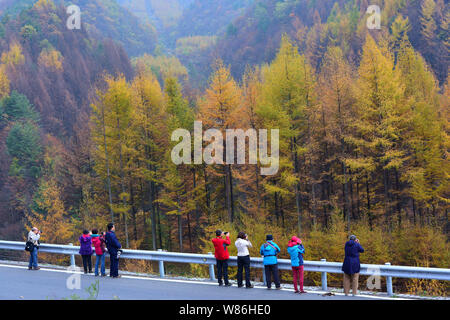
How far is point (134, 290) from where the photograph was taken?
1226 centimetres

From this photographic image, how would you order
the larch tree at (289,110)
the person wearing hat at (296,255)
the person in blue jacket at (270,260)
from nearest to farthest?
the person wearing hat at (296,255) → the person in blue jacket at (270,260) → the larch tree at (289,110)

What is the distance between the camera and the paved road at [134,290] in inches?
446

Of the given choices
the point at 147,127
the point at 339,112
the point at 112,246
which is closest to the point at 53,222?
the point at 147,127

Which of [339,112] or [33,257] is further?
[339,112]

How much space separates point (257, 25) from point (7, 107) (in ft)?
297

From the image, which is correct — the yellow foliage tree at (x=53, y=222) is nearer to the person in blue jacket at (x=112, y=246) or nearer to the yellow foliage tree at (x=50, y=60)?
the person in blue jacket at (x=112, y=246)

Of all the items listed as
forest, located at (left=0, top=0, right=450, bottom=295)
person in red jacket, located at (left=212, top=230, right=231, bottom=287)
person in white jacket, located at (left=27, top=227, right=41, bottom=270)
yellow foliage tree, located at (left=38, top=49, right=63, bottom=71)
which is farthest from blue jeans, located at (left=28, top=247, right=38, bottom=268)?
yellow foliage tree, located at (left=38, top=49, right=63, bottom=71)

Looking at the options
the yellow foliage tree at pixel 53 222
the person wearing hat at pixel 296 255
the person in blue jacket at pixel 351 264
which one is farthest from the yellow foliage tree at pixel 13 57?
the person in blue jacket at pixel 351 264

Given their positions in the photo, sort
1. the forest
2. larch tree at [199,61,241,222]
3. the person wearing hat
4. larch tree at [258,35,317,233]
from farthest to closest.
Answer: larch tree at [199,61,241,222] → larch tree at [258,35,317,233] → the forest → the person wearing hat

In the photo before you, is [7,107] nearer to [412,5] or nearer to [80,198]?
[80,198]

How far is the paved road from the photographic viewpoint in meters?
11.3

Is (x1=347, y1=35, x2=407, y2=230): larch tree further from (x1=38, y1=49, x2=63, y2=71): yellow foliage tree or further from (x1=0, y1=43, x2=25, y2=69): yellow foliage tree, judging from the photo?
(x1=38, y1=49, x2=63, y2=71): yellow foliage tree

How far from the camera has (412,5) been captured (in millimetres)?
84500

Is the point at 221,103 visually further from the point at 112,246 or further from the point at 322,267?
the point at 322,267
